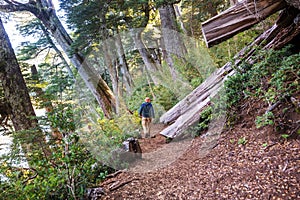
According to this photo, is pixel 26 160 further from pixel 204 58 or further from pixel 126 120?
pixel 204 58

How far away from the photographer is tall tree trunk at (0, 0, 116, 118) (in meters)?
7.85

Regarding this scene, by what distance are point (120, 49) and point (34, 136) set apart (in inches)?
379

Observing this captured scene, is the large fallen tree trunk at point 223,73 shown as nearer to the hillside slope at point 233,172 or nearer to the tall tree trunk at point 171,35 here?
the hillside slope at point 233,172

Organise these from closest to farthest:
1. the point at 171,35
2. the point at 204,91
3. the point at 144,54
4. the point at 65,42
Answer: the point at 204,91 → the point at 65,42 → the point at 171,35 → the point at 144,54

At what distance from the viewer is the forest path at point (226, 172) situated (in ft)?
6.32

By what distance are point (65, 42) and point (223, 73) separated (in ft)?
21.7

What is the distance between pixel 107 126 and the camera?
592 cm

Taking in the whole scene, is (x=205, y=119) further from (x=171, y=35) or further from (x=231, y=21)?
(x=171, y=35)

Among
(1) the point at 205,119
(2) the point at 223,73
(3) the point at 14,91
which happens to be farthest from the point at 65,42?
(1) the point at 205,119

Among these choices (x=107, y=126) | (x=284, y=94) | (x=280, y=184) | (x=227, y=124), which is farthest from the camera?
(x=107, y=126)

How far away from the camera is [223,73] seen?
467 centimetres

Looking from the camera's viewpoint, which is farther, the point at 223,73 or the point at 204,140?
the point at 223,73

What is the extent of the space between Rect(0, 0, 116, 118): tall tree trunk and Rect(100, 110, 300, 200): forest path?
520 cm

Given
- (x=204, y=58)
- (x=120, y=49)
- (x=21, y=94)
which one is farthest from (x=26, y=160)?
(x=120, y=49)
